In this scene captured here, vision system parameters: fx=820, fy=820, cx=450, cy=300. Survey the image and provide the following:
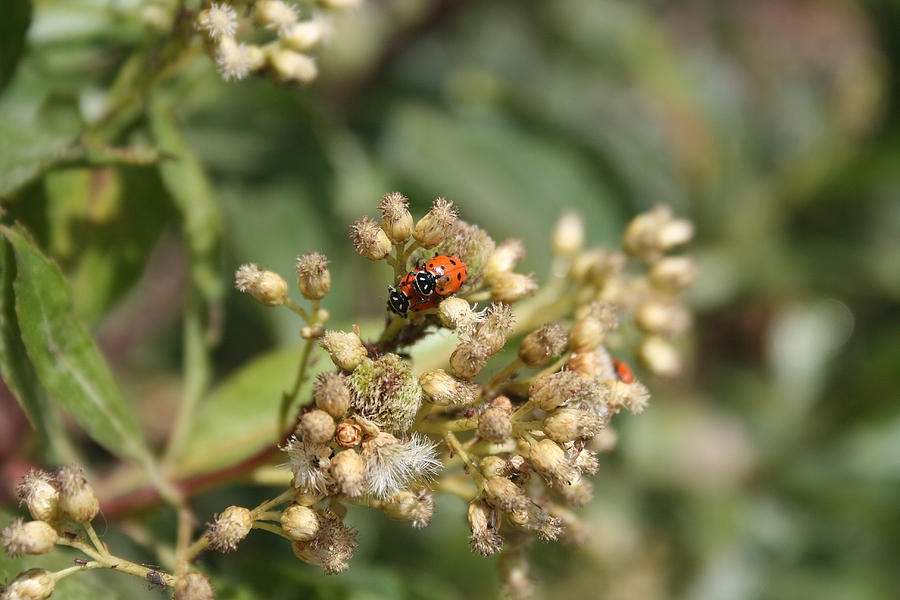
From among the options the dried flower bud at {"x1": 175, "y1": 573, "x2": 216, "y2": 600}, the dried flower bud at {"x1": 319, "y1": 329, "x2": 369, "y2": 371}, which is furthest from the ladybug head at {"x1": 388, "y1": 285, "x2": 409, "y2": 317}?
the dried flower bud at {"x1": 175, "y1": 573, "x2": 216, "y2": 600}

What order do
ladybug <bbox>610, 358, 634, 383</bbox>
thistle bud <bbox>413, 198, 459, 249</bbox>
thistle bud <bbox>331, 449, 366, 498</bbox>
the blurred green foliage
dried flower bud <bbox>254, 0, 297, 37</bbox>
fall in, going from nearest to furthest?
thistle bud <bbox>331, 449, 366, 498</bbox>
thistle bud <bbox>413, 198, 459, 249</bbox>
ladybug <bbox>610, 358, 634, 383</bbox>
dried flower bud <bbox>254, 0, 297, 37</bbox>
the blurred green foliage

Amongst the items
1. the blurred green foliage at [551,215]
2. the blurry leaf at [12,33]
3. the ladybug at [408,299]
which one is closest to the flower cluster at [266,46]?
the blurred green foliage at [551,215]

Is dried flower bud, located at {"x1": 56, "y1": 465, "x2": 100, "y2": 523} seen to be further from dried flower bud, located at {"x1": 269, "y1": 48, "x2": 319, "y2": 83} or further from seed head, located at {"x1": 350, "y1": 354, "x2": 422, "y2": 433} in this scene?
dried flower bud, located at {"x1": 269, "y1": 48, "x2": 319, "y2": 83}

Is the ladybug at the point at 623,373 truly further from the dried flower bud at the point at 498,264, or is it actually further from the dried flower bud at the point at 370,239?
the dried flower bud at the point at 370,239

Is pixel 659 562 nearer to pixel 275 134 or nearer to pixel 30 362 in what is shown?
pixel 275 134

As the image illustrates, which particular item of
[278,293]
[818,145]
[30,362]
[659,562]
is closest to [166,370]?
[30,362]

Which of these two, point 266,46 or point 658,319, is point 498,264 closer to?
point 658,319
